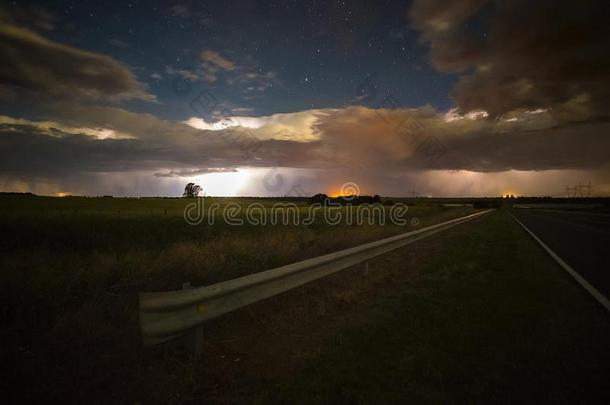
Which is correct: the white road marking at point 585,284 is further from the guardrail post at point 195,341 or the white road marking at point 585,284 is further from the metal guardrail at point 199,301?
the guardrail post at point 195,341

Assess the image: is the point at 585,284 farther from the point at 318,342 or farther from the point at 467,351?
the point at 318,342

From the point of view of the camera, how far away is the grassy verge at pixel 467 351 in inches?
115

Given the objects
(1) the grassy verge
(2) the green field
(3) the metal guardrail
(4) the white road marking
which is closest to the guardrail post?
(3) the metal guardrail

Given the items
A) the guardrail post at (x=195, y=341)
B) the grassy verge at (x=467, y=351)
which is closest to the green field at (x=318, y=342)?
the grassy verge at (x=467, y=351)

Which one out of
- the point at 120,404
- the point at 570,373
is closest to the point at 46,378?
the point at 120,404

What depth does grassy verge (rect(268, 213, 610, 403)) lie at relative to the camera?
292 centimetres

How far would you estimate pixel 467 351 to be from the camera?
373 cm

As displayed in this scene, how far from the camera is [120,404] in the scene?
8.93 feet

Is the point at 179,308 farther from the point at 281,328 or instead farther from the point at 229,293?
the point at 281,328

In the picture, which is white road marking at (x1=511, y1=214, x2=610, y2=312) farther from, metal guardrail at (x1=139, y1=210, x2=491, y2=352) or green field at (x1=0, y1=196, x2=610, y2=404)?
metal guardrail at (x1=139, y1=210, x2=491, y2=352)

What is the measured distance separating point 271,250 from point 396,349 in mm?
5300

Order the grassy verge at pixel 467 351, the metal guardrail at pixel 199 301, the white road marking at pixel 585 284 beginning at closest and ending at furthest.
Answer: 1. the grassy verge at pixel 467 351
2. the metal guardrail at pixel 199 301
3. the white road marking at pixel 585 284

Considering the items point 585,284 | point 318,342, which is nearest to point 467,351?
point 318,342

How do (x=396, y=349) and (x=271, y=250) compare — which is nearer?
(x=396, y=349)
